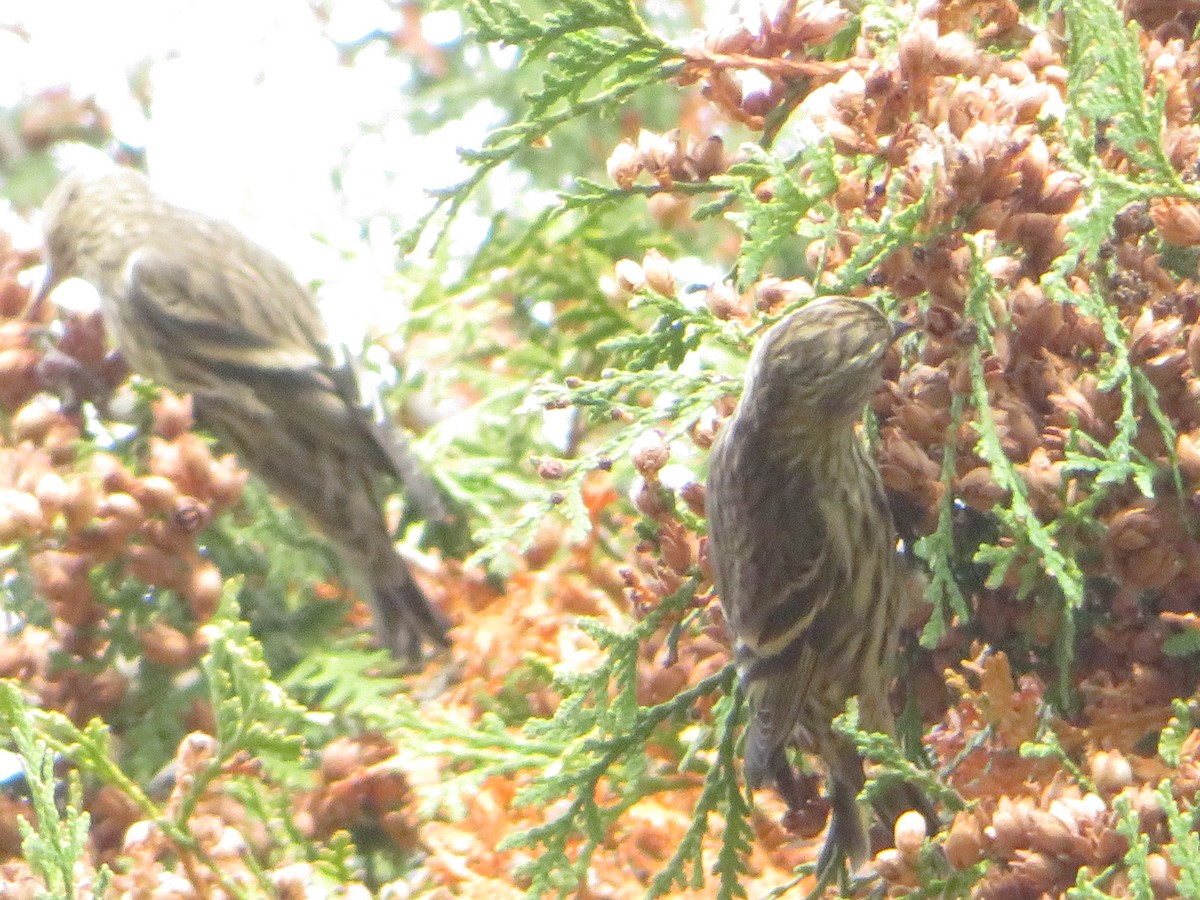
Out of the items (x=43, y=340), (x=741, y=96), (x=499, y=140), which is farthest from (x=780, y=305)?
(x=43, y=340)

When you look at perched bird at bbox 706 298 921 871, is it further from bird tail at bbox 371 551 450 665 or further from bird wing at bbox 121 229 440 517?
bird wing at bbox 121 229 440 517

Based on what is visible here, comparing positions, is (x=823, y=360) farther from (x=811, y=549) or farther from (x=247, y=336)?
(x=247, y=336)

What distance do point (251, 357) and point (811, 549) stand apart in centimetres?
300

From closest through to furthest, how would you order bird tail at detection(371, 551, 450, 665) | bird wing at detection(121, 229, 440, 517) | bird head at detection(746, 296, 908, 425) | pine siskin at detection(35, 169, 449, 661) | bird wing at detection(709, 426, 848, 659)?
bird head at detection(746, 296, 908, 425), bird wing at detection(709, 426, 848, 659), bird tail at detection(371, 551, 450, 665), pine siskin at detection(35, 169, 449, 661), bird wing at detection(121, 229, 440, 517)

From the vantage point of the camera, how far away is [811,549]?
338 cm

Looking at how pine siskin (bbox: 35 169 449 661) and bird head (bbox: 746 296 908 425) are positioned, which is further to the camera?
pine siskin (bbox: 35 169 449 661)

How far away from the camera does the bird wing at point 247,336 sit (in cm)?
555

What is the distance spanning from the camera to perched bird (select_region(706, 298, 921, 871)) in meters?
2.98

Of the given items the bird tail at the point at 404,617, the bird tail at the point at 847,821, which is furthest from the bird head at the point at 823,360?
the bird tail at the point at 404,617

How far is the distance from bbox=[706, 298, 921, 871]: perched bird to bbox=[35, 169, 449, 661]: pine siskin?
4.30 feet

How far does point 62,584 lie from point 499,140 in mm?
1371

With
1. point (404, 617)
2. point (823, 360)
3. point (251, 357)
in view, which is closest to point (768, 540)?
point (823, 360)

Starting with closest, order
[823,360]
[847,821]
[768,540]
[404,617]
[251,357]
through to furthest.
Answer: [823,360]
[847,821]
[768,540]
[404,617]
[251,357]

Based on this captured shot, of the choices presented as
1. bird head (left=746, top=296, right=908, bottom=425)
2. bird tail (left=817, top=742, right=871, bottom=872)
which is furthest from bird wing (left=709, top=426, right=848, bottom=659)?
bird tail (left=817, top=742, right=871, bottom=872)
